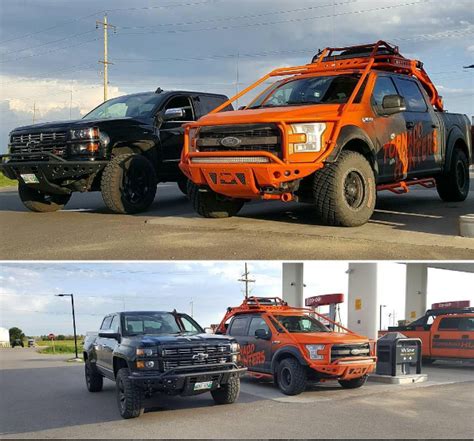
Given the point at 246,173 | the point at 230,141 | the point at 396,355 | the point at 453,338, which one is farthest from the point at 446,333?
the point at 230,141

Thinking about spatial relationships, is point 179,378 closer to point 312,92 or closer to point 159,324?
point 159,324

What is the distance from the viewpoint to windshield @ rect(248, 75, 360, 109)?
1088 cm

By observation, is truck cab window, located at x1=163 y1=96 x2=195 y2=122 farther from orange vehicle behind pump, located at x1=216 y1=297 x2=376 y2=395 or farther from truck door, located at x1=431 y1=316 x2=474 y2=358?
truck door, located at x1=431 y1=316 x2=474 y2=358

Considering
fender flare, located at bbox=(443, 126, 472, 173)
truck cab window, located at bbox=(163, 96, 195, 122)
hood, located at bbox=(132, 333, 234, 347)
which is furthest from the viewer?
truck cab window, located at bbox=(163, 96, 195, 122)

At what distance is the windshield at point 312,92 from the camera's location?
10875 millimetres

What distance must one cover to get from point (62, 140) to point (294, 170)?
181 inches

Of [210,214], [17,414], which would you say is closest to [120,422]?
[17,414]

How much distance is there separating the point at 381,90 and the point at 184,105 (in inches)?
181

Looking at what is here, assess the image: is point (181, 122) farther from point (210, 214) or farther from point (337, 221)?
point (337, 221)

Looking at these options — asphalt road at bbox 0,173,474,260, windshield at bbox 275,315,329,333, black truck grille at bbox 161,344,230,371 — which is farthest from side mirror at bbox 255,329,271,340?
black truck grille at bbox 161,344,230,371

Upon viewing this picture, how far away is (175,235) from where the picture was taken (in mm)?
10133

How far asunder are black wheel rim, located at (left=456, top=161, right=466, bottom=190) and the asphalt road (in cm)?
41

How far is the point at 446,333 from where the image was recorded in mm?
15852

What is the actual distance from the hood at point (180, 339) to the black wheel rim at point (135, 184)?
11.8ft
